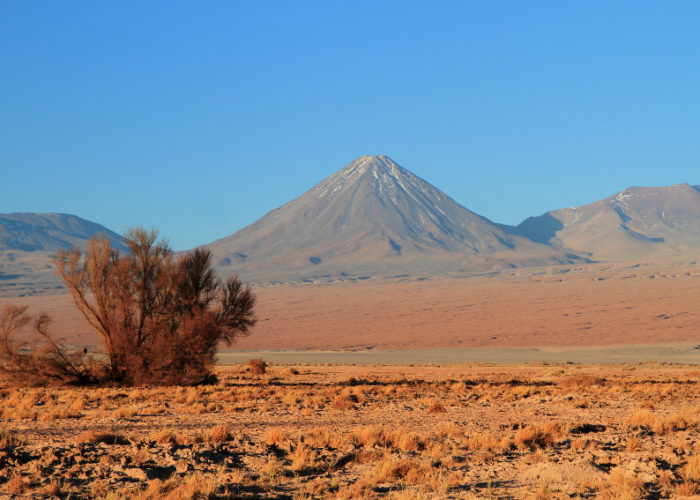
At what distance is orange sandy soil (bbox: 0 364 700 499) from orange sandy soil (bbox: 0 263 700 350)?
45440 millimetres

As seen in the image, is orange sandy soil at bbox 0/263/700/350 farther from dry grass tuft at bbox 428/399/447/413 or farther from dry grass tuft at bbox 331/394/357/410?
dry grass tuft at bbox 428/399/447/413

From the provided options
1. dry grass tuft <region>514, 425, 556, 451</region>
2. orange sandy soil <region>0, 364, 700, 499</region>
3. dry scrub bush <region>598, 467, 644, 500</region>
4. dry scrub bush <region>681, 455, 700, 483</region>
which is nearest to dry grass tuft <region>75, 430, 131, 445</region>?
orange sandy soil <region>0, 364, 700, 499</region>

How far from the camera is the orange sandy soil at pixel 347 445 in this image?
9.75 m

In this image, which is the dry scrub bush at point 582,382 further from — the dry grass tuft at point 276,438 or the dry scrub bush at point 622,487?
the dry scrub bush at point 622,487

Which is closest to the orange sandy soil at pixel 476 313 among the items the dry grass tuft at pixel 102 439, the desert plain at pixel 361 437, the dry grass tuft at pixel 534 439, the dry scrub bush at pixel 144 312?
the desert plain at pixel 361 437

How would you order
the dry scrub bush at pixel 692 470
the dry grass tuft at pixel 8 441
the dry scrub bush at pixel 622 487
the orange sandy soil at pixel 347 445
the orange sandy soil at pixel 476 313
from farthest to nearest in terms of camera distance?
the orange sandy soil at pixel 476 313
the dry grass tuft at pixel 8 441
the dry scrub bush at pixel 692 470
the orange sandy soil at pixel 347 445
the dry scrub bush at pixel 622 487

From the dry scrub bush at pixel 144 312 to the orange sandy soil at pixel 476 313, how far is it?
132 feet

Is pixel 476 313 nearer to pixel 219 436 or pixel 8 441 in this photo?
pixel 219 436

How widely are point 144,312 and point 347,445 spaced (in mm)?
13803

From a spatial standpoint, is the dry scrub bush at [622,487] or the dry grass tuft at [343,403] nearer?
the dry scrub bush at [622,487]

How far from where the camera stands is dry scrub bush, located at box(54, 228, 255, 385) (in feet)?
80.3

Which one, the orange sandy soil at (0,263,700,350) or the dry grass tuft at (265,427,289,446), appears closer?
the dry grass tuft at (265,427,289,446)

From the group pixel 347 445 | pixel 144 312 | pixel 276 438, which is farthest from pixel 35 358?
pixel 347 445

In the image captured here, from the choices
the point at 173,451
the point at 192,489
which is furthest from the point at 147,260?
the point at 192,489
